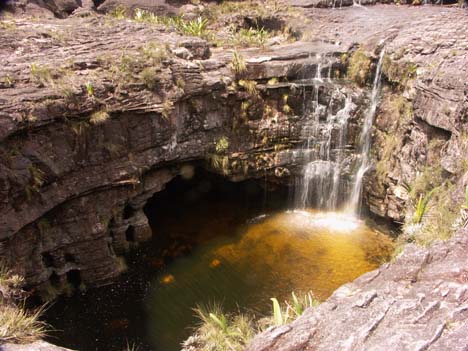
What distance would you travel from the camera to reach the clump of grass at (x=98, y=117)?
9.62 meters

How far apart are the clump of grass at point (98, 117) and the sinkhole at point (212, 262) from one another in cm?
394

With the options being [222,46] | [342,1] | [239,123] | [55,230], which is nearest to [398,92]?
[239,123]

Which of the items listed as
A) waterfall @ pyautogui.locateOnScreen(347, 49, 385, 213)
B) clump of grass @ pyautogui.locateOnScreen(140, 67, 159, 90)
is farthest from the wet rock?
waterfall @ pyautogui.locateOnScreen(347, 49, 385, 213)

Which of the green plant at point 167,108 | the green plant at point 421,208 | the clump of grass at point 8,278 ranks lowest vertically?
the clump of grass at point 8,278

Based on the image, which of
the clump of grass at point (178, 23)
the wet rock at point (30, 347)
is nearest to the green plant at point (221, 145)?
the clump of grass at point (178, 23)

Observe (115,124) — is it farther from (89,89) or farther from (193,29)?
(193,29)

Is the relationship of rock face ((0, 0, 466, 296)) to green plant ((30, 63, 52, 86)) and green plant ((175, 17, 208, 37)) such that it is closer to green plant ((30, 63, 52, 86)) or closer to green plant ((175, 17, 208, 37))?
green plant ((30, 63, 52, 86))

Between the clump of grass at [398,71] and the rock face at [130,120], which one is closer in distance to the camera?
the rock face at [130,120]

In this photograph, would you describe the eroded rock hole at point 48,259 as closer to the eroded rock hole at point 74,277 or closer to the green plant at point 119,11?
the eroded rock hole at point 74,277

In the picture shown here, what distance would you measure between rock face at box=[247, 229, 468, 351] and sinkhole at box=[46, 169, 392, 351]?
4.69 metres

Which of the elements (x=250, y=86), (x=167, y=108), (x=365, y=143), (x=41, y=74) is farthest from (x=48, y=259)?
(x=365, y=143)

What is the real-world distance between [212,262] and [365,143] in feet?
19.5

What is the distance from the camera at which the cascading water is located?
1277 cm

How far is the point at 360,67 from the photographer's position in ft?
42.1
